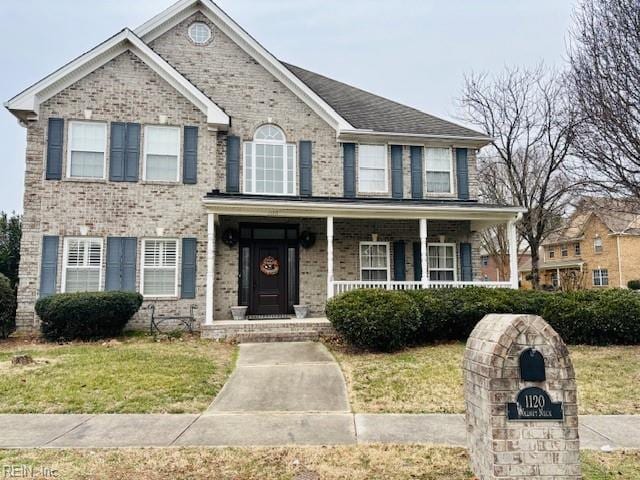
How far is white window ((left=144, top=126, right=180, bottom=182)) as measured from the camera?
12523mm

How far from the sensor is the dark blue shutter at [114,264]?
12.0 metres

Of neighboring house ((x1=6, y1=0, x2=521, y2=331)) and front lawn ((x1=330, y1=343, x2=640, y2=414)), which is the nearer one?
front lawn ((x1=330, y1=343, x2=640, y2=414))

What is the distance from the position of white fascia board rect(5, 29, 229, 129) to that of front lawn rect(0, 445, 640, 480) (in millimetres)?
10122

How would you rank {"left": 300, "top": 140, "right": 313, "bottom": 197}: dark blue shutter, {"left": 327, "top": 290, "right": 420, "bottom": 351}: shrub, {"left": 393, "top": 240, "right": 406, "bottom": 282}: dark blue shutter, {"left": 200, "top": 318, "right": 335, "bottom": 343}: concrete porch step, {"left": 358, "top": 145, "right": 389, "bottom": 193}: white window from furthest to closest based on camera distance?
1. {"left": 358, "top": 145, "right": 389, "bottom": 193}: white window
2. {"left": 393, "top": 240, "right": 406, "bottom": 282}: dark blue shutter
3. {"left": 300, "top": 140, "right": 313, "bottom": 197}: dark blue shutter
4. {"left": 200, "top": 318, "right": 335, "bottom": 343}: concrete porch step
5. {"left": 327, "top": 290, "right": 420, "bottom": 351}: shrub

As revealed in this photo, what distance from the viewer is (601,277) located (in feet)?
115

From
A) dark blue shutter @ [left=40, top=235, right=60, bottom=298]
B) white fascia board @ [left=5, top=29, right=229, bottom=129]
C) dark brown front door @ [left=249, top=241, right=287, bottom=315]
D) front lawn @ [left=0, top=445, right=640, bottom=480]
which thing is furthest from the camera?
dark brown front door @ [left=249, top=241, right=287, bottom=315]

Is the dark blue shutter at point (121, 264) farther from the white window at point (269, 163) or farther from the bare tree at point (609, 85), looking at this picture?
the bare tree at point (609, 85)

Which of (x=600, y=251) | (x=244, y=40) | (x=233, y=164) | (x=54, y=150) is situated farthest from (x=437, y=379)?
(x=600, y=251)

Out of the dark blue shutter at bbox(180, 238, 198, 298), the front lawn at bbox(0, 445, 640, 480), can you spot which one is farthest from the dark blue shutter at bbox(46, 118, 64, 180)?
the front lawn at bbox(0, 445, 640, 480)

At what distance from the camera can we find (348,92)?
57.9ft

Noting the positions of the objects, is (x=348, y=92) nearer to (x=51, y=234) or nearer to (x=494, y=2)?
(x=494, y=2)

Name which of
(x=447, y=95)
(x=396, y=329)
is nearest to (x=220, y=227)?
(x=396, y=329)

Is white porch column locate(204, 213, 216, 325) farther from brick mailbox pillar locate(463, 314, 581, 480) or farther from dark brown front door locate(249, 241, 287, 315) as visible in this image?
brick mailbox pillar locate(463, 314, 581, 480)

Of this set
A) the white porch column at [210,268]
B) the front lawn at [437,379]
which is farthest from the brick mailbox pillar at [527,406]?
the white porch column at [210,268]
